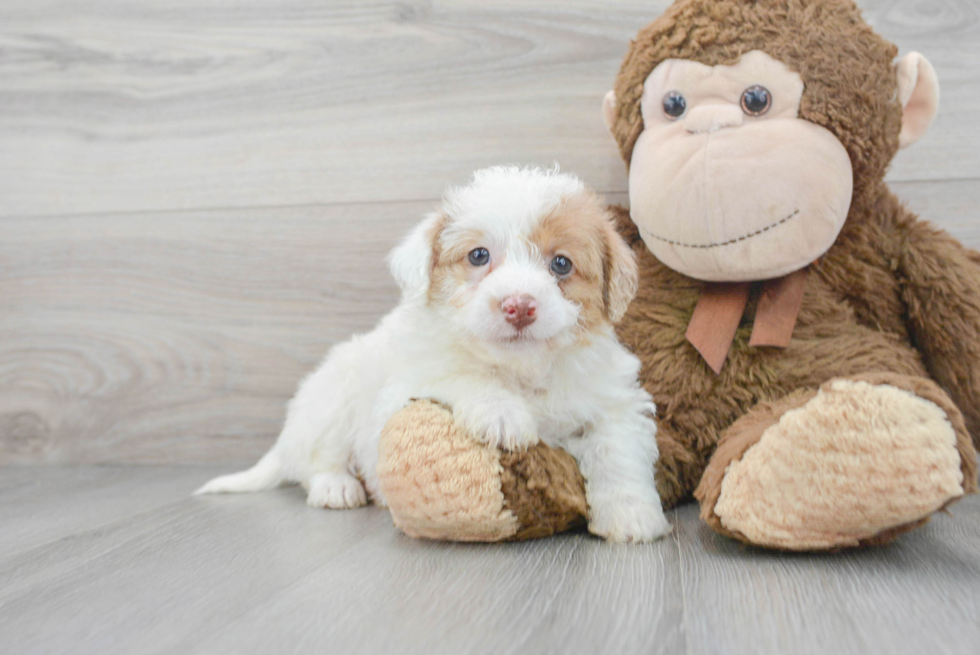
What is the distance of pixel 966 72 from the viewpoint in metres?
1.58

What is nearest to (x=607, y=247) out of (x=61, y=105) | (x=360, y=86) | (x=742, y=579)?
(x=742, y=579)

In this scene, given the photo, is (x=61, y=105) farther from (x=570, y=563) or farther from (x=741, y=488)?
(x=741, y=488)

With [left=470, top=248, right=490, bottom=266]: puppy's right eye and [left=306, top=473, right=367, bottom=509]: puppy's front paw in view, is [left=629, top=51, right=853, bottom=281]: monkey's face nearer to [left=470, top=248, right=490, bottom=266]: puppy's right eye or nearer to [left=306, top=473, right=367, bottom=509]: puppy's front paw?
[left=470, top=248, right=490, bottom=266]: puppy's right eye

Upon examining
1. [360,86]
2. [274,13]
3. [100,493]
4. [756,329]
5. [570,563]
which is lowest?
[100,493]

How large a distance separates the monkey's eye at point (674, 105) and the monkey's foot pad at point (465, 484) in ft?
2.08

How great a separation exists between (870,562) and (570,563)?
0.37 metres

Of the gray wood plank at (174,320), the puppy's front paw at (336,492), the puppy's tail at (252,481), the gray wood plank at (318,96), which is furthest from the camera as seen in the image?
the gray wood plank at (174,320)

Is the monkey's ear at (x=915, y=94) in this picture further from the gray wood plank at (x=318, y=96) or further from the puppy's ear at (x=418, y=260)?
the puppy's ear at (x=418, y=260)

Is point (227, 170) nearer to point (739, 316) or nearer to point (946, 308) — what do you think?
point (739, 316)

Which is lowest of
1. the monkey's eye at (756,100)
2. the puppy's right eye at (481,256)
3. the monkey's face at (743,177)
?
the puppy's right eye at (481,256)

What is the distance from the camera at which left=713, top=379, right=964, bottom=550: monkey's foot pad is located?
84 centimetres

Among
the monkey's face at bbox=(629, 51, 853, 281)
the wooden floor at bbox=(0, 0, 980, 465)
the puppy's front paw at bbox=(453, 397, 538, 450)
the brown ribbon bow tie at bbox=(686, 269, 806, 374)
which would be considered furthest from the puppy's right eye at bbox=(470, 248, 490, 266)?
the wooden floor at bbox=(0, 0, 980, 465)

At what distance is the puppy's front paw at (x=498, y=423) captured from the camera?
1.03 m

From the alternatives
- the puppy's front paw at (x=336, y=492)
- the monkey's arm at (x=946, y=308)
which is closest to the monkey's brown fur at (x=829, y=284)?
the monkey's arm at (x=946, y=308)
